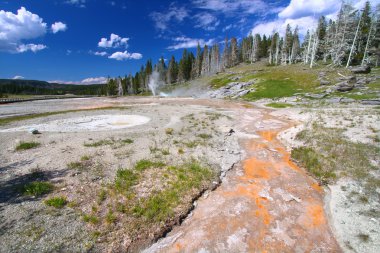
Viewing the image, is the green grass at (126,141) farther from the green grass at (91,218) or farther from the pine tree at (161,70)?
the pine tree at (161,70)

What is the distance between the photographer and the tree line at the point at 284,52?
2098 inches

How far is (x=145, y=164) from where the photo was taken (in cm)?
1195

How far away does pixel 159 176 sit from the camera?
10.8m

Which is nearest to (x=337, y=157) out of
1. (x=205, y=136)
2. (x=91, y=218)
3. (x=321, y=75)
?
(x=205, y=136)

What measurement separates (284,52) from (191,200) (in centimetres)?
9139

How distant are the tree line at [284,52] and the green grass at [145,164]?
64785 mm

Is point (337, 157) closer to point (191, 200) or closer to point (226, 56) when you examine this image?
point (191, 200)

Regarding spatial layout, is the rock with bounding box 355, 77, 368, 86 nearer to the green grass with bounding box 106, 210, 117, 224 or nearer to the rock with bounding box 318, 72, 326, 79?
A: the rock with bounding box 318, 72, 326, 79

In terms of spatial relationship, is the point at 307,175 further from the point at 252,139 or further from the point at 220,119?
the point at 220,119

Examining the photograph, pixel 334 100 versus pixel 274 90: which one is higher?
pixel 274 90

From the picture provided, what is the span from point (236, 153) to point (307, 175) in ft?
15.8

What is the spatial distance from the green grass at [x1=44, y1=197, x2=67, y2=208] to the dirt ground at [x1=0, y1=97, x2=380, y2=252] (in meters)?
0.26

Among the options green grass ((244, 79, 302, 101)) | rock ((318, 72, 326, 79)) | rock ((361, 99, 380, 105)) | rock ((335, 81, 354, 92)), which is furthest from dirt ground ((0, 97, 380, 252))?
rock ((318, 72, 326, 79))

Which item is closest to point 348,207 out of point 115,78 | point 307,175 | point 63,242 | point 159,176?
point 307,175
